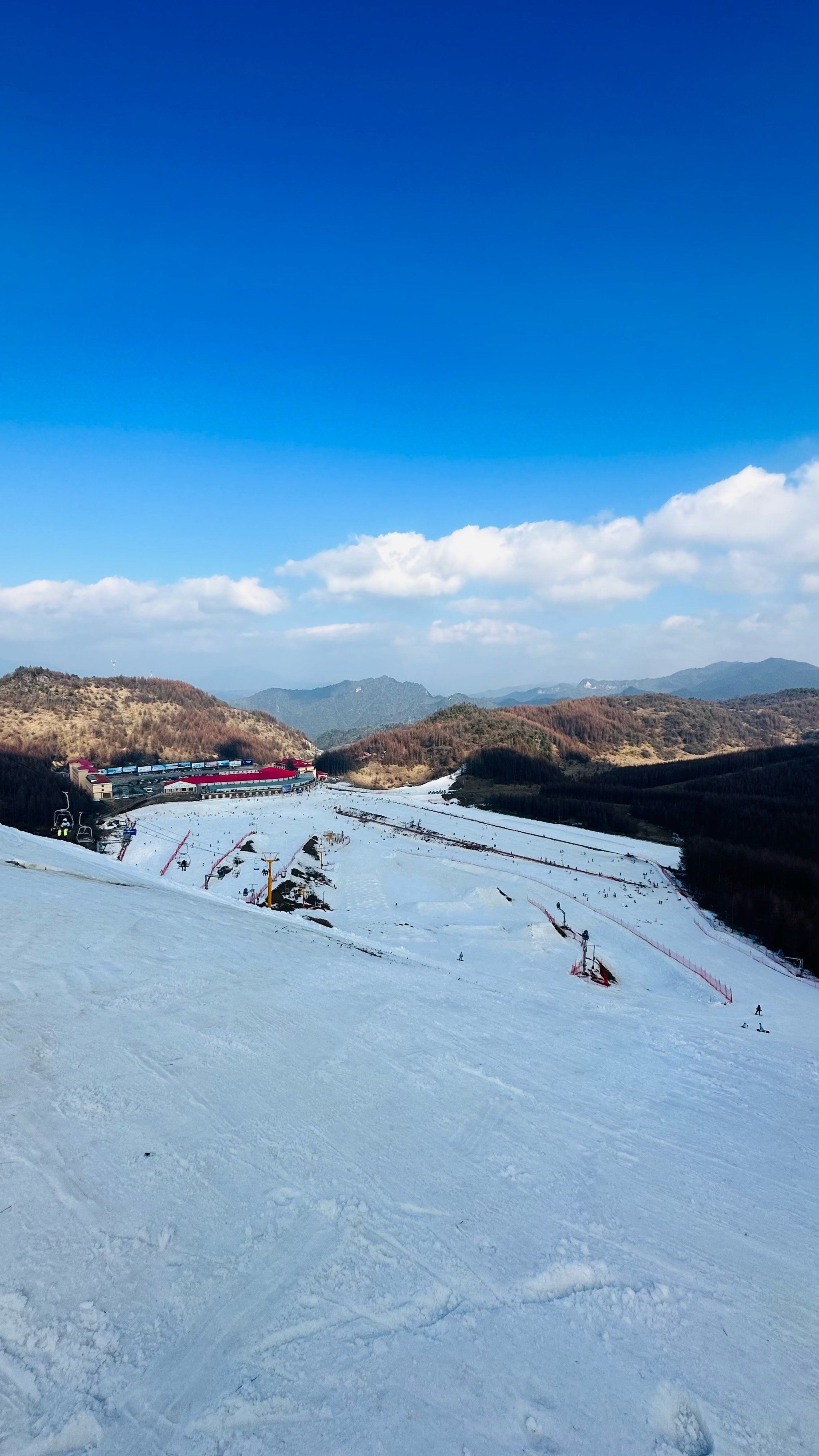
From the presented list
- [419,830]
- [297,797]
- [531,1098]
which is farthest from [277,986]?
[297,797]

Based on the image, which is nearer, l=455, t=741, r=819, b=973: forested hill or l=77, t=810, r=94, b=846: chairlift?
l=455, t=741, r=819, b=973: forested hill

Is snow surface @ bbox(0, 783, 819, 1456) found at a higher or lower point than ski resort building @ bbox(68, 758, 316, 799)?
higher

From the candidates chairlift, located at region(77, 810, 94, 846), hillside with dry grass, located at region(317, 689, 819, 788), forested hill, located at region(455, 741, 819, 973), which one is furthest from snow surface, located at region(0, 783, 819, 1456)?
hillside with dry grass, located at region(317, 689, 819, 788)

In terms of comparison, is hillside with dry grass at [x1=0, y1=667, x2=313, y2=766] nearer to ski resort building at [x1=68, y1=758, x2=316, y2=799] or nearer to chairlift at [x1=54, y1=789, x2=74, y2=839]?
ski resort building at [x1=68, y1=758, x2=316, y2=799]

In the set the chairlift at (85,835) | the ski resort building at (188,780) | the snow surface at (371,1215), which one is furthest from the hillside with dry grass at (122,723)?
the snow surface at (371,1215)

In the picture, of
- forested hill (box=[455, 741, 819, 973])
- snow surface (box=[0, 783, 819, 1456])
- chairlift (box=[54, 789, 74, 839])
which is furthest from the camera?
chairlift (box=[54, 789, 74, 839])

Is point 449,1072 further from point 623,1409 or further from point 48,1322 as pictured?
point 48,1322

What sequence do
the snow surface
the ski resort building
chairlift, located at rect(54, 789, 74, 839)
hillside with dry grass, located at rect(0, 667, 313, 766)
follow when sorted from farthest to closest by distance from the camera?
hillside with dry grass, located at rect(0, 667, 313, 766)
the ski resort building
chairlift, located at rect(54, 789, 74, 839)
the snow surface
